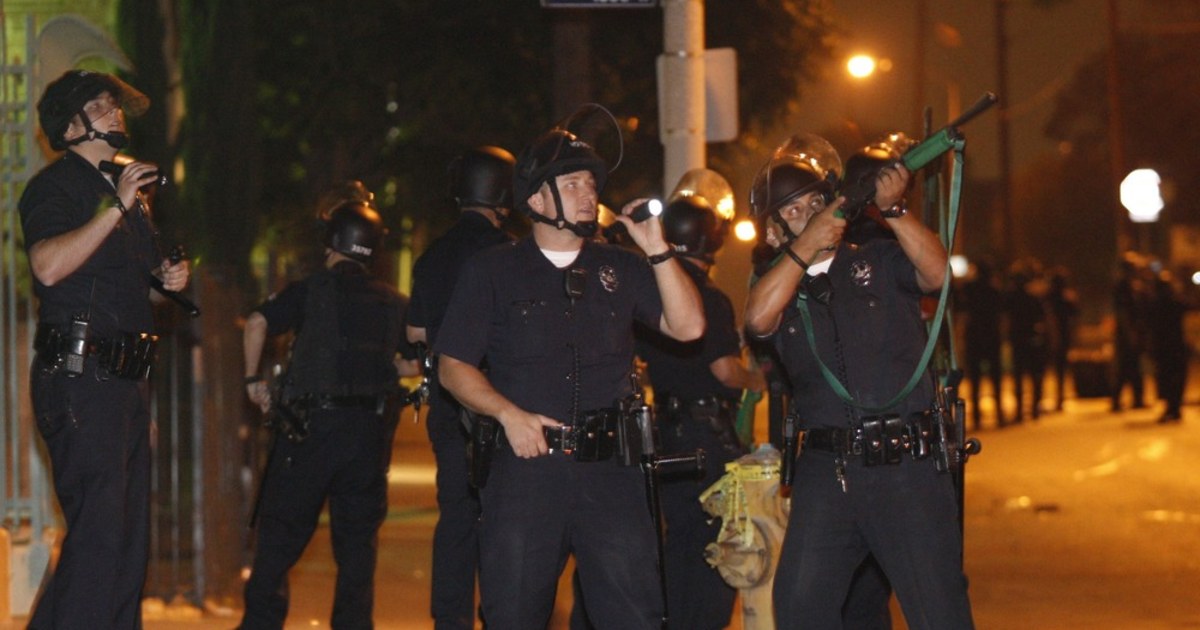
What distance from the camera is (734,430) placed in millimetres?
7941

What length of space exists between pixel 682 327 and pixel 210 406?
4.71 m

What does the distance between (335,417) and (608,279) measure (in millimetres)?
2478

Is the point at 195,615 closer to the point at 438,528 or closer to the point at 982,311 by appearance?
the point at 438,528

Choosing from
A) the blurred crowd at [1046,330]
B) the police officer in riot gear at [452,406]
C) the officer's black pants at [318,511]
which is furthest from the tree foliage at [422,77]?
the blurred crowd at [1046,330]

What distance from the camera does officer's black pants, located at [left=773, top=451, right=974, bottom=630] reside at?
18.1 feet

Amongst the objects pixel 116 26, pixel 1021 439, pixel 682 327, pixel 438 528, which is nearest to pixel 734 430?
pixel 438 528

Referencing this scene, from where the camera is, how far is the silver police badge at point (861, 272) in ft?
19.0

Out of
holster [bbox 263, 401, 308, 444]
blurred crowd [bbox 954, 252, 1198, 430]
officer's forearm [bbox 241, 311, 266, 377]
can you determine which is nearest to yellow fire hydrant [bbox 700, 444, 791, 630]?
holster [bbox 263, 401, 308, 444]

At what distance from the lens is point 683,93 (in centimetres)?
934

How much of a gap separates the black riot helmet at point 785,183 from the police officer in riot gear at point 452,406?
5.01 feet

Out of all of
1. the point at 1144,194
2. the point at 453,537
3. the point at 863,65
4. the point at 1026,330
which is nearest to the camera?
the point at 453,537

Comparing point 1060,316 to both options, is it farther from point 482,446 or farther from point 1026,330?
point 482,446

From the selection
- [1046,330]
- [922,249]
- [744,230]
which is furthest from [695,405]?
[1046,330]

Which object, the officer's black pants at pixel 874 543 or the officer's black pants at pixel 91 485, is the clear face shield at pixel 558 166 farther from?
the officer's black pants at pixel 91 485
